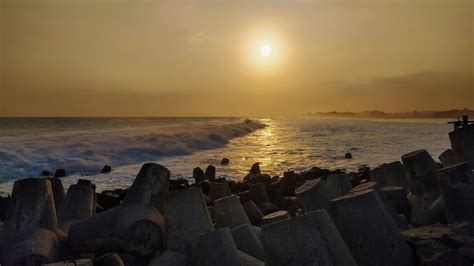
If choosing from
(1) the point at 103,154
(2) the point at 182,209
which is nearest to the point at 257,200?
(2) the point at 182,209

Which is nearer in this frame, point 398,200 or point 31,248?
point 31,248

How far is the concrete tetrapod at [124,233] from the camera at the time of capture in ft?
13.6

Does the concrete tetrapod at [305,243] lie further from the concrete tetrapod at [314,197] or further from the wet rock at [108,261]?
the concrete tetrapod at [314,197]

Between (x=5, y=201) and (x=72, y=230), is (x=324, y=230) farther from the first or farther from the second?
(x=5, y=201)

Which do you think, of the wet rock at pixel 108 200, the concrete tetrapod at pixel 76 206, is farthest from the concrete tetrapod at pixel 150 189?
the wet rock at pixel 108 200

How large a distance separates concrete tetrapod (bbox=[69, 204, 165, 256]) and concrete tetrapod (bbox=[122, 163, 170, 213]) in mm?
278

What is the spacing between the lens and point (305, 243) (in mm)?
3027

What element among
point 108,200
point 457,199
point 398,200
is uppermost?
point 457,199

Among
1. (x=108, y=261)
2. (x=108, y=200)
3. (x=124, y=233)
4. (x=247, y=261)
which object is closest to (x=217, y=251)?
(x=247, y=261)

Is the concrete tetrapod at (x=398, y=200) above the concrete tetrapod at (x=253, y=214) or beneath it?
above

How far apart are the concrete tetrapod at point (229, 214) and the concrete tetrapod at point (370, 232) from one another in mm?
1746

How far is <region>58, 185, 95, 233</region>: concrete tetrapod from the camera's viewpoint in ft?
18.0

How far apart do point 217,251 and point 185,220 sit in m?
0.93

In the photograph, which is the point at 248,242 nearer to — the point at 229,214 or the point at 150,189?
the point at 229,214
